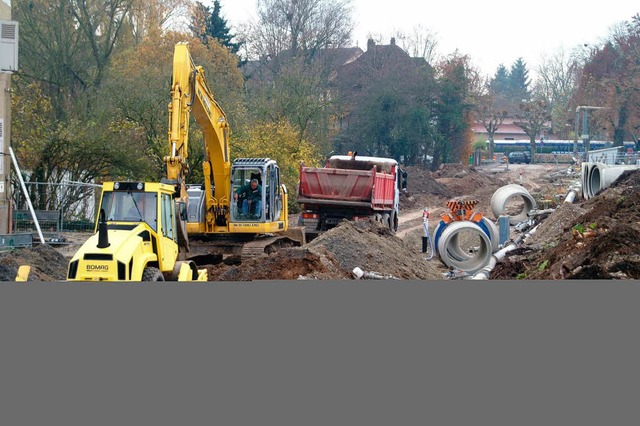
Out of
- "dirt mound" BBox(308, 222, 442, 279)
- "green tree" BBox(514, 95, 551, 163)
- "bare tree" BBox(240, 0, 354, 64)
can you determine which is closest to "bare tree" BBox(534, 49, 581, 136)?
"green tree" BBox(514, 95, 551, 163)

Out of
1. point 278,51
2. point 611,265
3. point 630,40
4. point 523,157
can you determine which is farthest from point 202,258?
point 523,157

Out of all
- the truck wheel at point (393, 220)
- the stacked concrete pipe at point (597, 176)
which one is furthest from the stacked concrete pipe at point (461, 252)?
the stacked concrete pipe at point (597, 176)

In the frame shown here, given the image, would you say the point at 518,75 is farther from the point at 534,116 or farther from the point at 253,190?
the point at 253,190

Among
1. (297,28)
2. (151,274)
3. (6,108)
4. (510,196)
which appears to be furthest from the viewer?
(297,28)

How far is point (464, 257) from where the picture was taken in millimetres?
24156

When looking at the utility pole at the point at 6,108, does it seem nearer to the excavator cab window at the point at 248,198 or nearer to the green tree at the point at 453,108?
the excavator cab window at the point at 248,198

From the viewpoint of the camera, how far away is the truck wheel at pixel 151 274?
12.1 metres

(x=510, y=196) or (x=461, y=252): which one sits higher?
(x=510, y=196)

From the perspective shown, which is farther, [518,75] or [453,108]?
[518,75]

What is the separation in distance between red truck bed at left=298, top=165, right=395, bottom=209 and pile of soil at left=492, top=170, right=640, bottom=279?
15.8ft

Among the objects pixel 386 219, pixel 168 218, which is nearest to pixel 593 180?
pixel 386 219

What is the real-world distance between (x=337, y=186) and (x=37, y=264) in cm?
1075

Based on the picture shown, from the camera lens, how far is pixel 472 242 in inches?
1088

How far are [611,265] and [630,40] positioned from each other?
47449 millimetres
